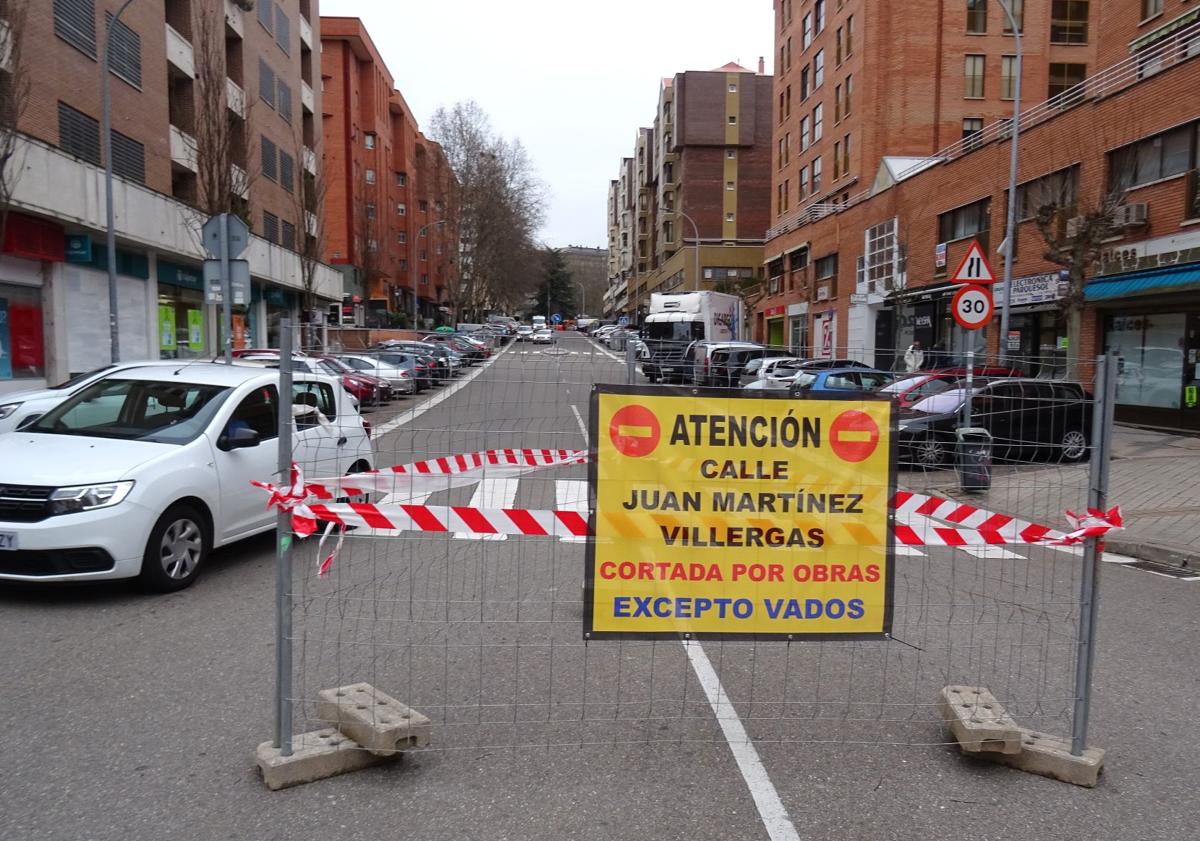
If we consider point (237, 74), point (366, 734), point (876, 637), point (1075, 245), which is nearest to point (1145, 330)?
point (1075, 245)

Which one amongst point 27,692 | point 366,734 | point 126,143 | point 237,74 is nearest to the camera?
point 366,734

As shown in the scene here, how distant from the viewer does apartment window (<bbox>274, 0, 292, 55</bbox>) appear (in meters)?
40.2

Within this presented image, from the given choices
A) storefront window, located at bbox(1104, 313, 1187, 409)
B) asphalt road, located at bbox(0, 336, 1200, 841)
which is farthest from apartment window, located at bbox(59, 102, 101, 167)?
storefront window, located at bbox(1104, 313, 1187, 409)

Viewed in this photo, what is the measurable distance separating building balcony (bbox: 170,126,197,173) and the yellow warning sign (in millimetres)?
30667

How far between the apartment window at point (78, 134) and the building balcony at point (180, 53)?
6.67 metres

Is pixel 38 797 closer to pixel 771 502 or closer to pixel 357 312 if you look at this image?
pixel 771 502

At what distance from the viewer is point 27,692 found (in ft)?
15.1

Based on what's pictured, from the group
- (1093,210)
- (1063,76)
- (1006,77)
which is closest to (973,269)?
(1093,210)

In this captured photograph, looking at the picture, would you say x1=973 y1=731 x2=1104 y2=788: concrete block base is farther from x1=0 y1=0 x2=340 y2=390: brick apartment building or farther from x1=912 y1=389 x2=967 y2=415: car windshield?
x1=0 y1=0 x2=340 y2=390: brick apartment building

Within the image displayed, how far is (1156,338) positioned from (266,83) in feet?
115

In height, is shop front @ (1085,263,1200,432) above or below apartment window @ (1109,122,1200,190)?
below

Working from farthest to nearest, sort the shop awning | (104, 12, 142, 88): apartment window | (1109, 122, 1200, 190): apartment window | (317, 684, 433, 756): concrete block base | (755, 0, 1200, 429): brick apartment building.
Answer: (104, 12, 142, 88): apartment window → (755, 0, 1200, 429): brick apartment building → (1109, 122, 1200, 190): apartment window → the shop awning → (317, 684, 433, 756): concrete block base

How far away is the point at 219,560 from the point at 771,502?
5.46 m

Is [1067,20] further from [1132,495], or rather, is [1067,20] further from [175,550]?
[175,550]
